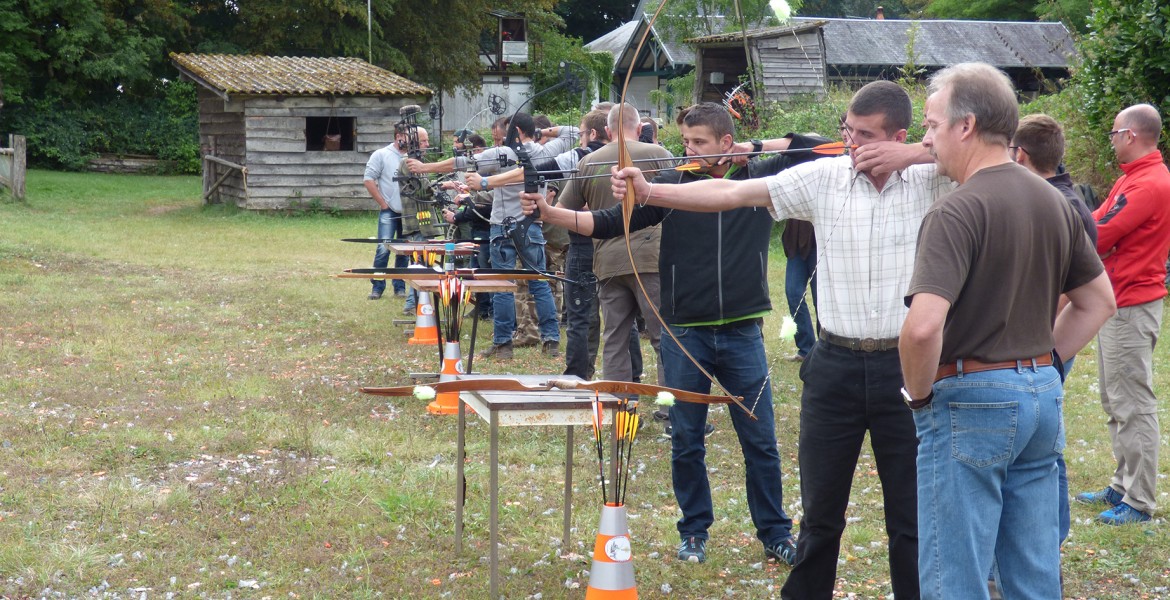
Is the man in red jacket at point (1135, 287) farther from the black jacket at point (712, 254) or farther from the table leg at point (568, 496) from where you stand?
the table leg at point (568, 496)

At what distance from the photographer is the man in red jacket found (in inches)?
172

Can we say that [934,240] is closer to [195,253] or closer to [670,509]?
[670,509]

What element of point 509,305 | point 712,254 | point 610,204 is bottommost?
point 509,305

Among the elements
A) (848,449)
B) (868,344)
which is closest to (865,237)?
(868,344)

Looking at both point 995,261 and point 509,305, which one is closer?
point 995,261

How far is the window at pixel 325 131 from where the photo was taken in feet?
67.2

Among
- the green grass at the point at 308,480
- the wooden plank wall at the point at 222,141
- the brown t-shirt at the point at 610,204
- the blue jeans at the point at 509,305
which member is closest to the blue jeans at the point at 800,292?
the green grass at the point at 308,480

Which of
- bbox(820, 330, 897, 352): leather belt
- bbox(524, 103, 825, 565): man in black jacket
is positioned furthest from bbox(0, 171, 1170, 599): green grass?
bbox(820, 330, 897, 352): leather belt

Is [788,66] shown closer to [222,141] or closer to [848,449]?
[222,141]

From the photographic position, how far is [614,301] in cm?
563

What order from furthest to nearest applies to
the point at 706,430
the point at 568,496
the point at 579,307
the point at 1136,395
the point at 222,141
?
the point at 222,141 → the point at 579,307 → the point at 706,430 → the point at 1136,395 → the point at 568,496

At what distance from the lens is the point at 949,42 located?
3209cm

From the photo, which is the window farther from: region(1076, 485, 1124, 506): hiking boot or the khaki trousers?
the khaki trousers

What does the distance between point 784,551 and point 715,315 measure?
962 millimetres
